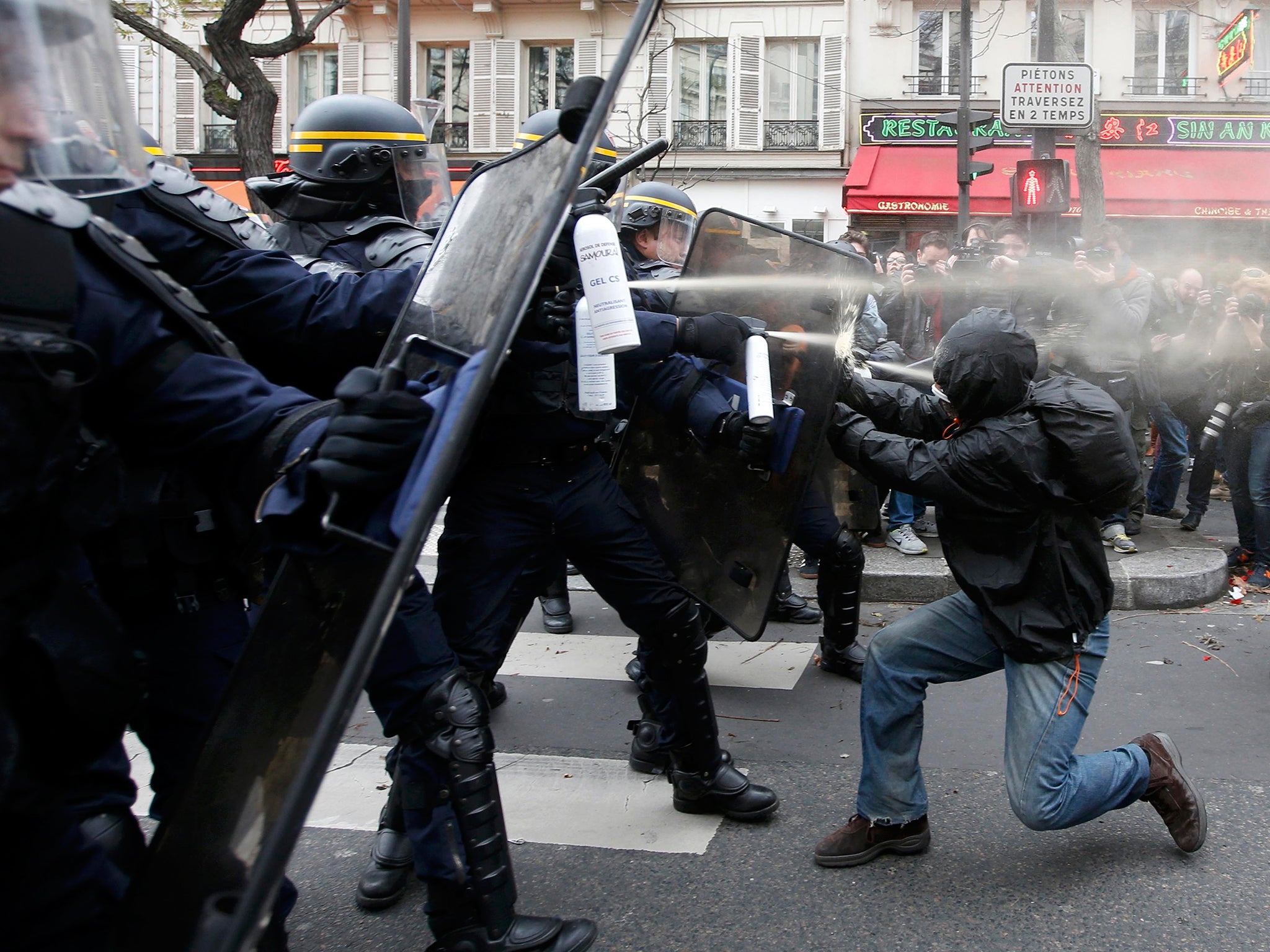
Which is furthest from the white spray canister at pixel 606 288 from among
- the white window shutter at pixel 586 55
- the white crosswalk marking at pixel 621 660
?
the white window shutter at pixel 586 55

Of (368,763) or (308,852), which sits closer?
(308,852)

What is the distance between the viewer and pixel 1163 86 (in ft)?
65.7

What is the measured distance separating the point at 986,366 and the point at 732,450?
0.95 metres

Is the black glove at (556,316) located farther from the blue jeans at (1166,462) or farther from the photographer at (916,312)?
the blue jeans at (1166,462)

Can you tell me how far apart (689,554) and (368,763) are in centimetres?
127

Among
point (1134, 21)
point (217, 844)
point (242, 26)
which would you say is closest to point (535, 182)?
point (217, 844)

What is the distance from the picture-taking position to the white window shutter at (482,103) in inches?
839

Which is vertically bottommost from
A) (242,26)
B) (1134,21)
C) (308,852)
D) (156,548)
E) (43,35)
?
(308,852)

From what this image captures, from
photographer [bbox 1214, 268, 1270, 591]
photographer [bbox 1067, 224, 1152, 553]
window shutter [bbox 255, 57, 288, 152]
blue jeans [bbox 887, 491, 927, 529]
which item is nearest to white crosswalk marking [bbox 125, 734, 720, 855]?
blue jeans [bbox 887, 491, 927, 529]

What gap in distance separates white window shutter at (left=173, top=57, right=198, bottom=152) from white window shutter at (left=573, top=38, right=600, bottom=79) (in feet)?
23.7

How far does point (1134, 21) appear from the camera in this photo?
19953 millimetres

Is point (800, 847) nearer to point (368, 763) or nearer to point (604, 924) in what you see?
point (604, 924)

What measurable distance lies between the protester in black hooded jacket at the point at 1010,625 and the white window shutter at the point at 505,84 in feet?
64.5

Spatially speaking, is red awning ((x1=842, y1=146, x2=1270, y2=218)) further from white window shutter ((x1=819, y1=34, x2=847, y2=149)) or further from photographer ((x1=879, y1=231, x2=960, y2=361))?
photographer ((x1=879, y1=231, x2=960, y2=361))
